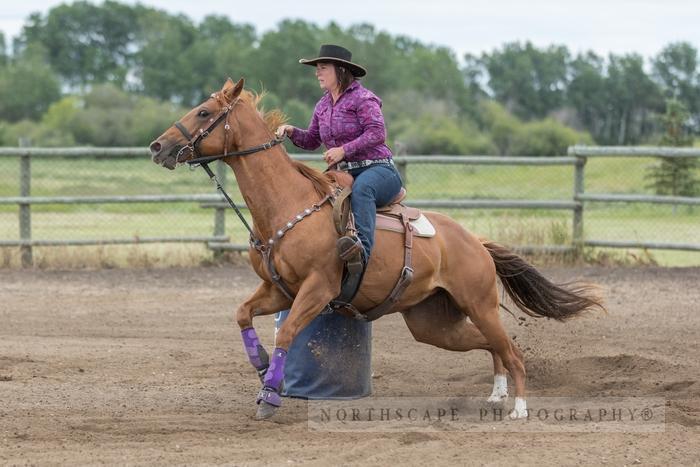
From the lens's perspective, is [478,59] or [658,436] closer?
[658,436]

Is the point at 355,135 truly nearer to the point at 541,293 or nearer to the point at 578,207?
the point at 541,293

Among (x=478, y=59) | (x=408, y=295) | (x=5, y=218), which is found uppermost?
(x=478, y=59)

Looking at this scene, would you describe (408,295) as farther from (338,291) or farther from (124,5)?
(124,5)

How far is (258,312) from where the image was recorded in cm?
718

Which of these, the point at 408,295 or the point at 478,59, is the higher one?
the point at 478,59

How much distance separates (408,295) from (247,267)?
757 cm

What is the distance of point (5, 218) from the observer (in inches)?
961

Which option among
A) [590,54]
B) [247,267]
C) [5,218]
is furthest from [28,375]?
[590,54]

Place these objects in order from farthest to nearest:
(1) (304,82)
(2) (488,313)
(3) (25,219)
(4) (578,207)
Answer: (1) (304,82) → (4) (578,207) → (3) (25,219) → (2) (488,313)

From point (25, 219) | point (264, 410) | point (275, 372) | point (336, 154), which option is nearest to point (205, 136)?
point (336, 154)

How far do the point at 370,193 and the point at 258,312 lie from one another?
3.78 feet

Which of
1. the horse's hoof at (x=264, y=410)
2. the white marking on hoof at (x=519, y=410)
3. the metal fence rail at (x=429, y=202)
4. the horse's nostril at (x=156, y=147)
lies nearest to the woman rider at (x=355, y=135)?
the horse's nostril at (x=156, y=147)

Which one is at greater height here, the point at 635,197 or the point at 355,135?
the point at 355,135

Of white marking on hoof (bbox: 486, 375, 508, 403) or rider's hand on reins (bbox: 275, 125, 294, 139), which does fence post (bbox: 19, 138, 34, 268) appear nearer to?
rider's hand on reins (bbox: 275, 125, 294, 139)
